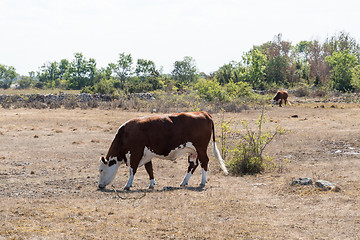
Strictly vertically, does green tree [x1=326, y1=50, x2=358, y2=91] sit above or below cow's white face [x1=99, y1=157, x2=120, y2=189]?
above

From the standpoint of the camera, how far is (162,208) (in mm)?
8719

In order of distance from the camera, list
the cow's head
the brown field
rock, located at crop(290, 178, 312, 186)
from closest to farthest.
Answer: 1. the brown field
2. rock, located at crop(290, 178, 312, 186)
3. the cow's head

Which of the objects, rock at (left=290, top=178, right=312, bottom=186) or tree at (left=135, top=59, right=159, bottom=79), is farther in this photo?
tree at (left=135, top=59, right=159, bottom=79)

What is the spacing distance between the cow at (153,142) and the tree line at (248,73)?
2450 cm

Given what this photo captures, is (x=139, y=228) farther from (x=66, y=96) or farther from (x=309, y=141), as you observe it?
(x=66, y=96)

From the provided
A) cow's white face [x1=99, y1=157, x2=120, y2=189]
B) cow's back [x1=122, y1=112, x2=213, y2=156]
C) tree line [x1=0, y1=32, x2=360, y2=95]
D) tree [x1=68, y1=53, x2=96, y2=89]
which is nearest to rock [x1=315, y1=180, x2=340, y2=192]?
cow's back [x1=122, y1=112, x2=213, y2=156]

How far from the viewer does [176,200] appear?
9.30 m

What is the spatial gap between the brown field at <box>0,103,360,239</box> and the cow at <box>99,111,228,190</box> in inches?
23.3

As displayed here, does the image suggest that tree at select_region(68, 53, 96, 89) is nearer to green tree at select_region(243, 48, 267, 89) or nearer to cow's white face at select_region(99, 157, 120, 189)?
green tree at select_region(243, 48, 267, 89)

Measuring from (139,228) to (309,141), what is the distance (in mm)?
12698

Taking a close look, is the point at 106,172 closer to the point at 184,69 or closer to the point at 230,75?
the point at 230,75

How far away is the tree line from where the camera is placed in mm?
50628

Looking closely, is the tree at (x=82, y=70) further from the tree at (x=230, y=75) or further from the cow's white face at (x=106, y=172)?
the cow's white face at (x=106, y=172)

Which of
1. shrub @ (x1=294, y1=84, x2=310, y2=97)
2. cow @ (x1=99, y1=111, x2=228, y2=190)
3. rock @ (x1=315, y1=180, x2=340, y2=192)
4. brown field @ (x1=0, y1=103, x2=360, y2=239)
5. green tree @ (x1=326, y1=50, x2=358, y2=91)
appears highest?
green tree @ (x1=326, y1=50, x2=358, y2=91)
